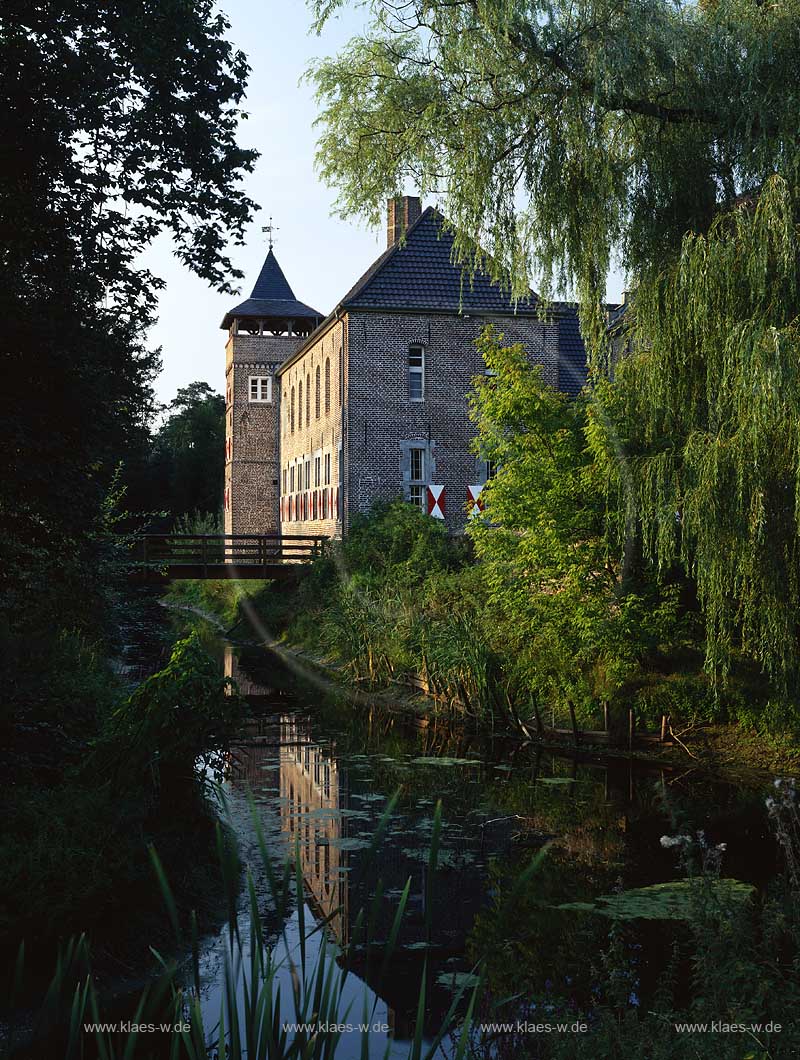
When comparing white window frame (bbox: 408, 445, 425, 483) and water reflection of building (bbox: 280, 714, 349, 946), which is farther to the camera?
white window frame (bbox: 408, 445, 425, 483)

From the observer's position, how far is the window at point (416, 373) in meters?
28.6

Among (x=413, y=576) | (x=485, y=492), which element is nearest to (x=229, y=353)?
(x=413, y=576)

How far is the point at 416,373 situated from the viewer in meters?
28.7

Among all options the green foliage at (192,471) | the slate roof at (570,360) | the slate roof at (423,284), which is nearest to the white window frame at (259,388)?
the green foliage at (192,471)

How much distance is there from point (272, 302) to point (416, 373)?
67.5 feet

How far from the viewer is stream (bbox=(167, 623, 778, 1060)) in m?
5.98

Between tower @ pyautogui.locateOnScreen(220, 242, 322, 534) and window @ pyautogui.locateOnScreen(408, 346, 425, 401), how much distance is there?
15.9m

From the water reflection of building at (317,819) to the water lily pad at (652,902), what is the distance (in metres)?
1.59

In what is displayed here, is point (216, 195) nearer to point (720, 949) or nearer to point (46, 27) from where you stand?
point (46, 27)

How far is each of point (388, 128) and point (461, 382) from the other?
17691mm

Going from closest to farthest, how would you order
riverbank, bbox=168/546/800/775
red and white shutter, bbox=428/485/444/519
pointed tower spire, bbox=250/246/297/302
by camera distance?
riverbank, bbox=168/546/800/775, red and white shutter, bbox=428/485/444/519, pointed tower spire, bbox=250/246/297/302

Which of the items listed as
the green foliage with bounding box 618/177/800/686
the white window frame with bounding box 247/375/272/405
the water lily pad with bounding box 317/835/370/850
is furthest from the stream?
the white window frame with bounding box 247/375/272/405

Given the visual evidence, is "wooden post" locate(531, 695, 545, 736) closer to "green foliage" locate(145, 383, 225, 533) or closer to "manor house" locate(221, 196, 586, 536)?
"manor house" locate(221, 196, 586, 536)

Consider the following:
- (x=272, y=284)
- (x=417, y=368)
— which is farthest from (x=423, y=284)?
(x=272, y=284)
